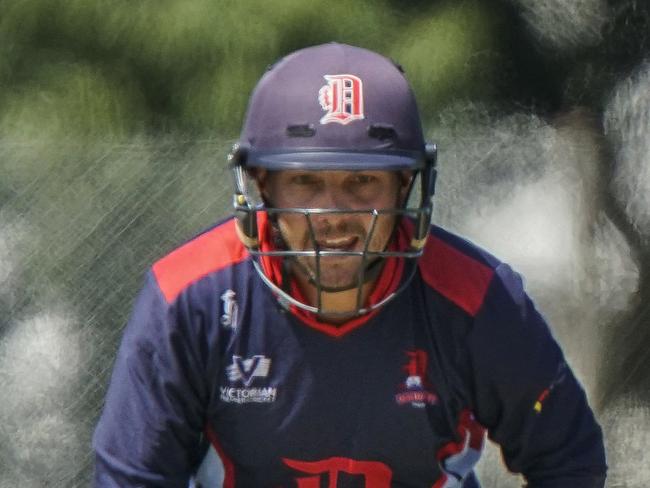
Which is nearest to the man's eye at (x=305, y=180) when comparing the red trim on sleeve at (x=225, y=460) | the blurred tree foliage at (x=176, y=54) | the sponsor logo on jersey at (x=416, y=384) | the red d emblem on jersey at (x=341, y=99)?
the red d emblem on jersey at (x=341, y=99)

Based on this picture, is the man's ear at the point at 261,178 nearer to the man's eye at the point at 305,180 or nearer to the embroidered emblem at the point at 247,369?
the man's eye at the point at 305,180

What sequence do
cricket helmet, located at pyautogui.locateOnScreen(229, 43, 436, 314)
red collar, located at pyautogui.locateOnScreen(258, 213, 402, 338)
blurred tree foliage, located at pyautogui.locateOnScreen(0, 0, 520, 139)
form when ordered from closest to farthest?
cricket helmet, located at pyautogui.locateOnScreen(229, 43, 436, 314) → red collar, located at pyautogui.locateOnScreen(258, 213, 402, 338) → blurred tree foliage, located at pyautogui.locateOnScreen(0, 0, 520, 139)

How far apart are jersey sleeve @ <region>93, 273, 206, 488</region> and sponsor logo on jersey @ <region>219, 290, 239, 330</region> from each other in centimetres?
6

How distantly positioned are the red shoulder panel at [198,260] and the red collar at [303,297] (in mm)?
66

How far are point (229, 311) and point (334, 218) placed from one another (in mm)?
267

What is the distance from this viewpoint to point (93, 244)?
4.12 meters

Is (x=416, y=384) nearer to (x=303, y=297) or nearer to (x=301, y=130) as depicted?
(x=303, y=297)

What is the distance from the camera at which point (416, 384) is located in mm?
2783

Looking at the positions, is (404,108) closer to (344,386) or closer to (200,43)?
(344,386)

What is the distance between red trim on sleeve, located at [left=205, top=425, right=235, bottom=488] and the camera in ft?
9.27

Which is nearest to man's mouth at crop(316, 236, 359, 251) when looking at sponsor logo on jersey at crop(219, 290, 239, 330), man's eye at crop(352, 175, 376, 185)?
man's eye at crop(352, 175, 376, 185)

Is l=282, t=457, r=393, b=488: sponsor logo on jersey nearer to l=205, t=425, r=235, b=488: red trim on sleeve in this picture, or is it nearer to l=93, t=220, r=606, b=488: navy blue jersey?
l=93, t=220, r=606, b=488: navy blue jersey

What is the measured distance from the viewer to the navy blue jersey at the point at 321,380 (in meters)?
2.73

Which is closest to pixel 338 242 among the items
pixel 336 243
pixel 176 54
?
pixel 336 243
